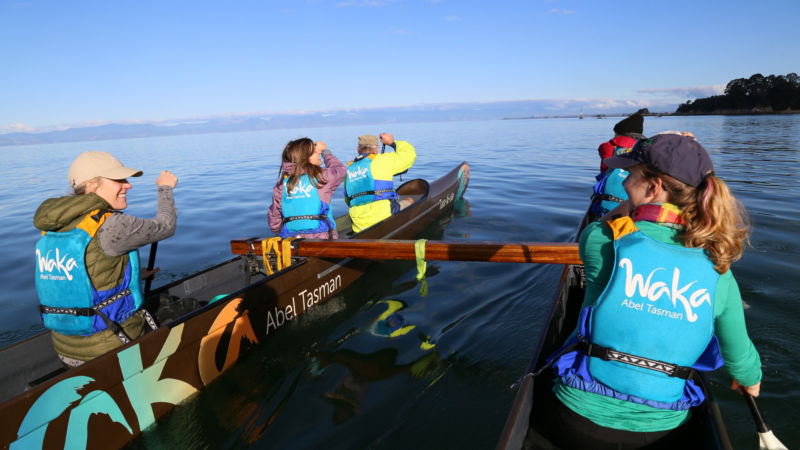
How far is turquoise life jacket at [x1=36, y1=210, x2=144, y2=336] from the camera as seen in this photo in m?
3.05

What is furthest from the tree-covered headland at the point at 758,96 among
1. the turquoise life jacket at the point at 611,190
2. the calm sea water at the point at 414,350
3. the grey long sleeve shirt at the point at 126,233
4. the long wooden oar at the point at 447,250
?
the grey long sleeve shirt at the point at 126,233

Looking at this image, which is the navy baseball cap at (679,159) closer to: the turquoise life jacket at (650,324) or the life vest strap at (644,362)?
the turquoise life jacket at (650,324)

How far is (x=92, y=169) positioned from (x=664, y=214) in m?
3.88

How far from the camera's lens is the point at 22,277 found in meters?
7.25

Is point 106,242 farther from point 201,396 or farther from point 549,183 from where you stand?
point 549,183

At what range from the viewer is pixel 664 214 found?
182 cm

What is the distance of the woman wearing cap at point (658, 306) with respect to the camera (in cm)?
176

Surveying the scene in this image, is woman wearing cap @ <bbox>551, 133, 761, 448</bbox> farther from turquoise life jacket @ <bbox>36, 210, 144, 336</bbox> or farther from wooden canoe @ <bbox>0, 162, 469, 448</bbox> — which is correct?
turquoise life jacket @ <bbox>36, 210, 144, 336</bbox>

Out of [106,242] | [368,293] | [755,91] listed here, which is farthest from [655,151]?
[755,91]

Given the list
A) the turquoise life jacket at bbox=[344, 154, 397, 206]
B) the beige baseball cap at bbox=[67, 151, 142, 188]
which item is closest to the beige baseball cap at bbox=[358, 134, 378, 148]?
the turquoise life jacket at bbox=[344, 154, 397, 206]

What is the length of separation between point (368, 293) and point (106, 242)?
Answer: 12.1 feet

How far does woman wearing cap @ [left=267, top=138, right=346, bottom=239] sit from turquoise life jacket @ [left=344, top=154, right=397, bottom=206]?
930 mm

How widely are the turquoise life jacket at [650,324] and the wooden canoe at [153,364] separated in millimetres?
3301

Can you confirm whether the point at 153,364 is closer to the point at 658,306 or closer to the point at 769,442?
the point at 658,306
